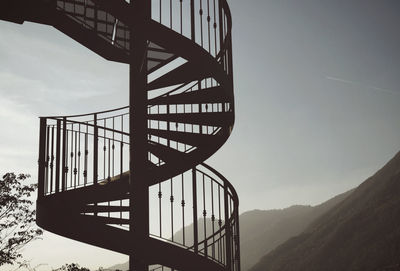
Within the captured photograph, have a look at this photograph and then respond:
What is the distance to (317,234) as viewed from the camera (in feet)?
194

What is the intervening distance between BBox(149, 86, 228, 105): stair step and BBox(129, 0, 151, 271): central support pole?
62cm

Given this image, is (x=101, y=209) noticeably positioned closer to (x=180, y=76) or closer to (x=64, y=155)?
(x=64, y=155)

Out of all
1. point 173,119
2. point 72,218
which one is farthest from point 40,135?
point 173,119

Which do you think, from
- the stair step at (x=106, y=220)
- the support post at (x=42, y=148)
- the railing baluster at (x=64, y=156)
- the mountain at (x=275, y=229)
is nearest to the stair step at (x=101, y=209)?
the stair step at (x=106, y=220)

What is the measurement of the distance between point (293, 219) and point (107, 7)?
4041 inches

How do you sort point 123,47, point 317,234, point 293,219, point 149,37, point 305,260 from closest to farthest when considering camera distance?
point 149,37 < point 123,47 < point 305,260 < point 317,234 < point 293,219

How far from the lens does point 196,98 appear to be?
5.64 meters

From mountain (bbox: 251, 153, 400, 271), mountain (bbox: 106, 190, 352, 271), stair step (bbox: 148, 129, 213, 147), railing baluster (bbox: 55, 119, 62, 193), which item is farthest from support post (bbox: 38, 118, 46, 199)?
mountain (bbox: 106, 190, 352, 271)

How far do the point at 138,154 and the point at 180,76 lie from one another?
1350 mm

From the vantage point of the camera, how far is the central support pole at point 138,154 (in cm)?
472

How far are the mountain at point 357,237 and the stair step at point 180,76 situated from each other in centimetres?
3645

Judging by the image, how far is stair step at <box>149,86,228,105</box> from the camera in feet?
18.0

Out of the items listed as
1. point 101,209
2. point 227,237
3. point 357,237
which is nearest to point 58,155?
point 101,209

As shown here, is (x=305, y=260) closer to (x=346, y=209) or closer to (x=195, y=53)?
(x=346, y=209)
